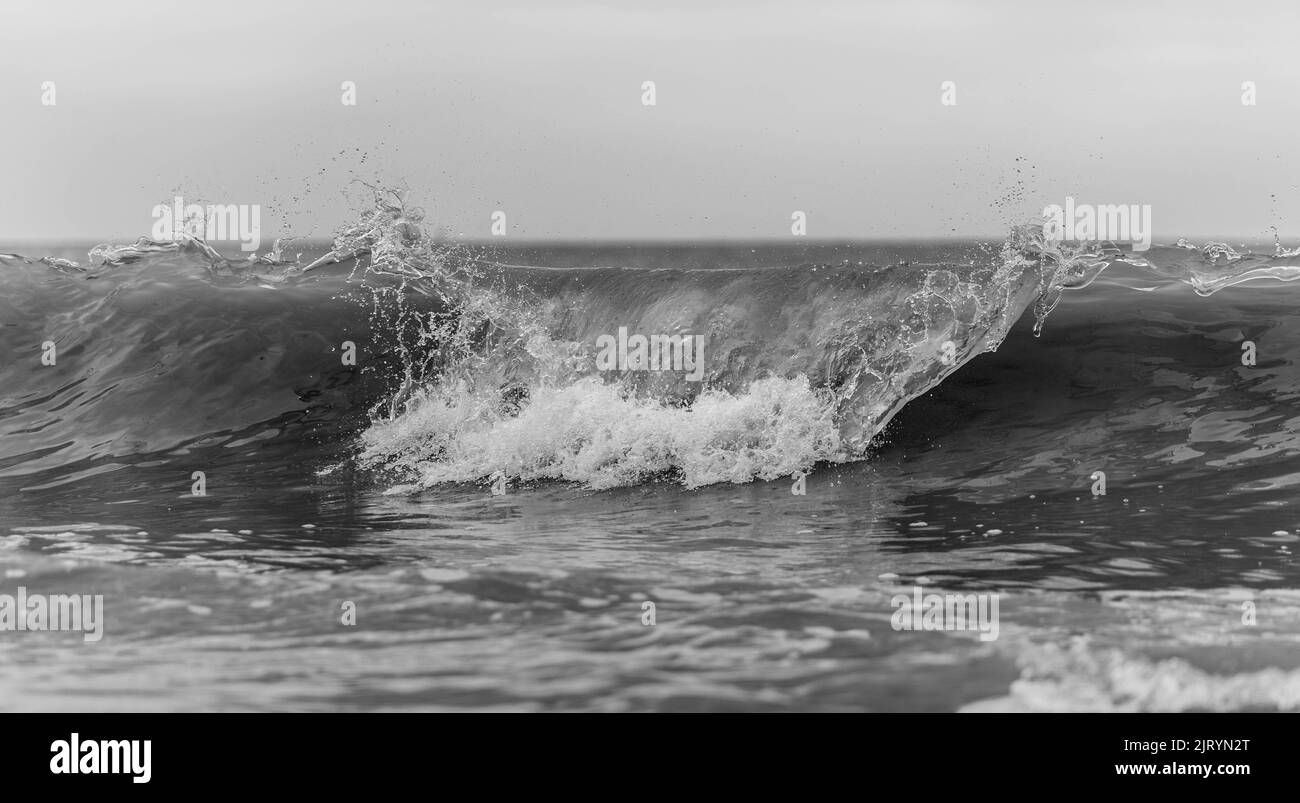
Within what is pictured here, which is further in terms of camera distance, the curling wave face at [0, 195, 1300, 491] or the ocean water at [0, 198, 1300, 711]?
the curling wave face at [0, 195, 1300, 491]

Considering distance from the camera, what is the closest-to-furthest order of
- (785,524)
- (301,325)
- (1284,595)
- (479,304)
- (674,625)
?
(674,625) < (1284,595) < (785,524) < (479,304) < (301,325)

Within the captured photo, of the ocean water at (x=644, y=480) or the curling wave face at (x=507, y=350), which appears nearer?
the ocean water at (x=644, y=480)

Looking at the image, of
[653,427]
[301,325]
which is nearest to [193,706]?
[653,427]

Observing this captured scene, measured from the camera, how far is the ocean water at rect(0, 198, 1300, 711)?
203 inches

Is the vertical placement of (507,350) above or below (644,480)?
above

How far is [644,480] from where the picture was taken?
392 inches

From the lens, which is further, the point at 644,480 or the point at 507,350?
the point at 507,350

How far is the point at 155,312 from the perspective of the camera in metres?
15.2

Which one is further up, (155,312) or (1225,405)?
(155,312)

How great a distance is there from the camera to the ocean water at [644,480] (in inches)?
203

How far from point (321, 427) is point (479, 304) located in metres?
2.24
